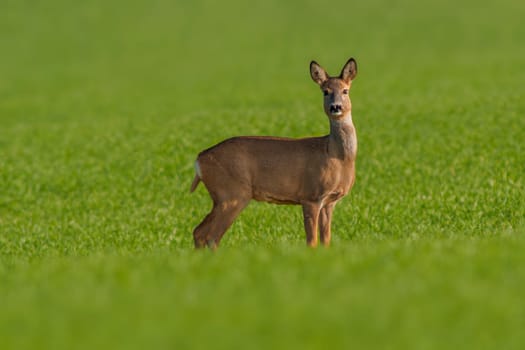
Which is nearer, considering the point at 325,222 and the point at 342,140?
the point at 342,140

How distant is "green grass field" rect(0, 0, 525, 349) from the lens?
6.88 meters

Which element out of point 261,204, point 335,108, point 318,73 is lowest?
point 261,204

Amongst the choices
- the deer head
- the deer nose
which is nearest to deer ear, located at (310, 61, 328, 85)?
the deer head

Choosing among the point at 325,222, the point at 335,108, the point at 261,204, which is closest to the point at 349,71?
the point at 335,108

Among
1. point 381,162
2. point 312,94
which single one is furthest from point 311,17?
point 381,162

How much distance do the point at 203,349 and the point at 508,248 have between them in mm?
4007

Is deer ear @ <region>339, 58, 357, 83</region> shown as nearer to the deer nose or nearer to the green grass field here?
the deer nose

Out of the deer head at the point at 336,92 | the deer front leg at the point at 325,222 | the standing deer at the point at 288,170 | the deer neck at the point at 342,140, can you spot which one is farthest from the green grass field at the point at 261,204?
the deer head at the point at 336,92

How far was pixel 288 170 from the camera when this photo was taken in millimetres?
11031

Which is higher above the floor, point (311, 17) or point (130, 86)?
point (311, 17)

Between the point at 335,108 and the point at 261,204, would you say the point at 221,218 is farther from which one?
the point at 261,204

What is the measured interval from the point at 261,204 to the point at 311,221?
22.8 feet

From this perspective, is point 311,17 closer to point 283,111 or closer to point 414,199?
Answer: point 283,111

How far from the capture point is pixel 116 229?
639 inches
